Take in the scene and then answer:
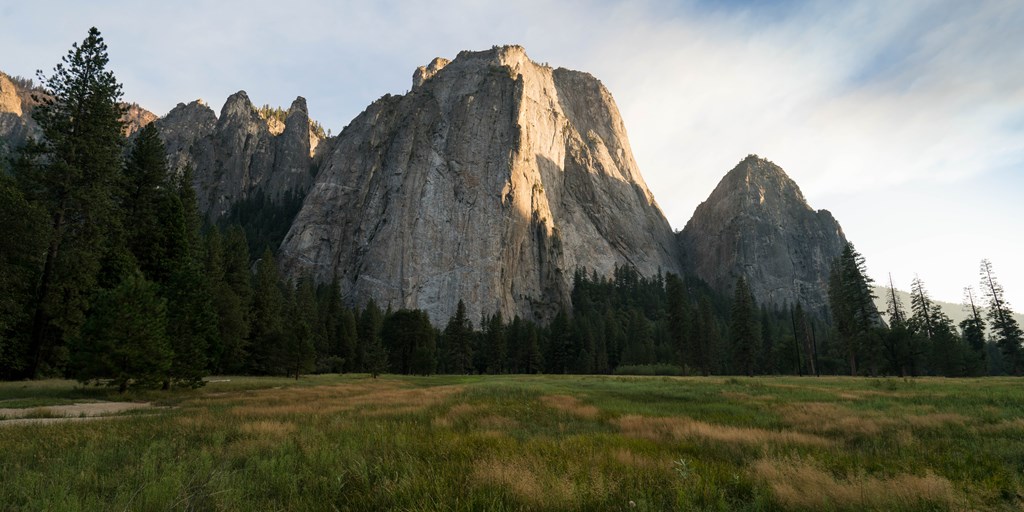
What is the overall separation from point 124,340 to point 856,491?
92.5 feet

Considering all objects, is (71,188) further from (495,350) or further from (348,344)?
(495,350)

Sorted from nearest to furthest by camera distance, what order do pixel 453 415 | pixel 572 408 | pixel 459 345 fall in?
pixel 453 415
pixel 572 408
pixel 459 345

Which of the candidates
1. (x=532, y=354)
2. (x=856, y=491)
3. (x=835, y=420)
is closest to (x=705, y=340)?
(x=532, y=354)

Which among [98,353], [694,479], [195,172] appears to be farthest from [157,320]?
[195,172]

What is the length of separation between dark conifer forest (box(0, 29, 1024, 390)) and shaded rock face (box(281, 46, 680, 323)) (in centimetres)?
3782

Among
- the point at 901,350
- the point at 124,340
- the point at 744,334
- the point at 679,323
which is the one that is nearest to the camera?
the point at 124,340

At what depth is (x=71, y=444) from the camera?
9.25 metres

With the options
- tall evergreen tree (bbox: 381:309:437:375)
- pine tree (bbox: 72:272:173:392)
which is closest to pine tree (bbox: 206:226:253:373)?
pine tree (bbox: 72:272:173:392)

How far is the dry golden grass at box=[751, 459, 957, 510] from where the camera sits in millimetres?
5383

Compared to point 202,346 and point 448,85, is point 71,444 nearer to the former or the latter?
point 202,346

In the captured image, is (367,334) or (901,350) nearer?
(901,350)

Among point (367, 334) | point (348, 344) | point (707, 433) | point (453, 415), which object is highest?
point (367, 334)

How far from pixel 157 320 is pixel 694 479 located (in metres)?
26.4

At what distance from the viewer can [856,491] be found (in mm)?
5617
